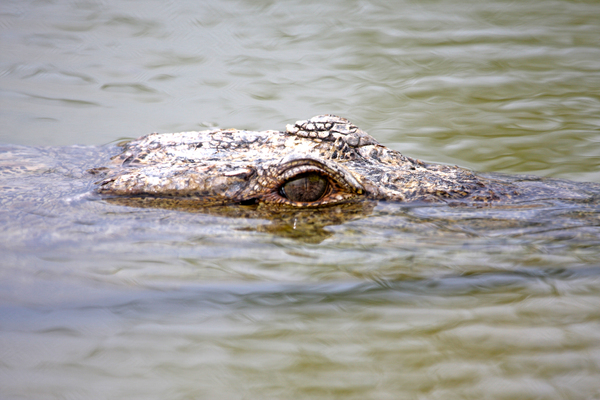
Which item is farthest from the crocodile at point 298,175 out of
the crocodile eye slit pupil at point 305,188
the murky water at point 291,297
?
the murky water at point 291,297

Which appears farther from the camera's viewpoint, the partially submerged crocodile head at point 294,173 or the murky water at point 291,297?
the partially submerged crocodile head at point 294,173

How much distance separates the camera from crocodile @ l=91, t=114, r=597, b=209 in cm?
282

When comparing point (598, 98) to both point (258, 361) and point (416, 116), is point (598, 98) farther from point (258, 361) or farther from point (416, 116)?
point (258, 361)

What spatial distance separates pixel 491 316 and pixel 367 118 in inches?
150

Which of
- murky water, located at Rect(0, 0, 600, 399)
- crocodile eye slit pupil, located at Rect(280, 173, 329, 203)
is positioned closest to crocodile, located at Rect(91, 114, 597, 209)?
crocodile eye slit pupil, located at Rect(280, 173, 329, 203)

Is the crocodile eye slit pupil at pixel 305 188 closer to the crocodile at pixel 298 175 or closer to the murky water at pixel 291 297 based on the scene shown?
the crocodile at pixel 298 175

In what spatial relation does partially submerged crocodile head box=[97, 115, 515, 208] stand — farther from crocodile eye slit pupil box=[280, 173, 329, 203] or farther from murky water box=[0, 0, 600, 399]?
murky water box=[0, 0, 600, 399]

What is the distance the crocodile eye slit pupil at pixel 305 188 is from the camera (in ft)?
9.20

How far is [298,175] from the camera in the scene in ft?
9.11

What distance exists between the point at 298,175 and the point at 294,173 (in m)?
0.03

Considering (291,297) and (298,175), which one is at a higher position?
(298,175)

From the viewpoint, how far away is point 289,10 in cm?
814

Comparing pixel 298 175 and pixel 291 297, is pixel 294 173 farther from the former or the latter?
pixel 291 297

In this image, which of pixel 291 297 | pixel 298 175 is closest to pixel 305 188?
pixel 298 175
